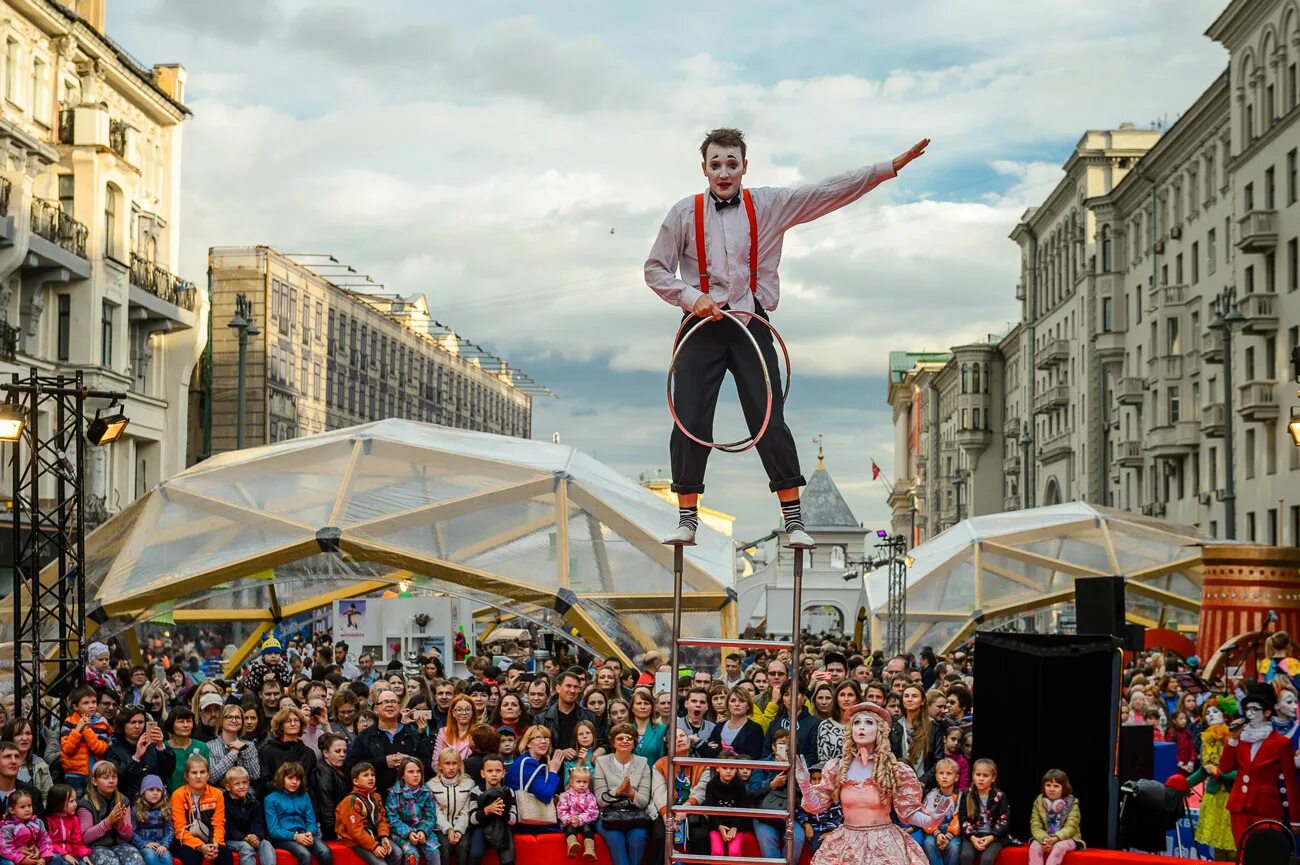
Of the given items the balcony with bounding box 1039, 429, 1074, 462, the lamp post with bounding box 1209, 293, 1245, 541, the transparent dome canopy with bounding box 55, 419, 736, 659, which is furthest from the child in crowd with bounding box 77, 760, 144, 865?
the balcony with bounding box 1039, 429, 1074, 462

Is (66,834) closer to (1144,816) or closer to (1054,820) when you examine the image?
(1054,820)

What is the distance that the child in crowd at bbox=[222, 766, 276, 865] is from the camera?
1173 cm

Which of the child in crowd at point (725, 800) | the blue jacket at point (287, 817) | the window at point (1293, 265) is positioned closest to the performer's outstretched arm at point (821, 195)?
the child in crowd at point (725, 800)

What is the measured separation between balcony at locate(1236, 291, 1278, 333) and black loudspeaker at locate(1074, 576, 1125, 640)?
31.0m

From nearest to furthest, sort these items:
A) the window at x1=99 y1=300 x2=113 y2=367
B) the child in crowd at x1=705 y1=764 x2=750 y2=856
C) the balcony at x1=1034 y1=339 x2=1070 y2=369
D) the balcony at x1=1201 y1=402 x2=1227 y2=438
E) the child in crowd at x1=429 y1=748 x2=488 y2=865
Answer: the child in crowd at x1=705 y1=764 x2=750 y2=856 < the child in crowd at x1=429 y1=748 x2=488 y2=865 < the window at x1=99 y1=300 x2=113 y2=367 < the balcony at x1=1201 y1=402 x2=1227 y2=438 < the balcony at x1=1034 y1=339 x2=1070 y2=369

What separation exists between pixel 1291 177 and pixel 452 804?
38.6 metres

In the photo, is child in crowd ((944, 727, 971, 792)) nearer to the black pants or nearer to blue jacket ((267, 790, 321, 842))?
the black pants

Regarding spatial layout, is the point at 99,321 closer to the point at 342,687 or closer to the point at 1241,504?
the point at 342,687

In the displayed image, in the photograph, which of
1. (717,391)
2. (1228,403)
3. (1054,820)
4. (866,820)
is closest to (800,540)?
(717,391)

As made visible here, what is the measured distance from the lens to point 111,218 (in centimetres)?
4128

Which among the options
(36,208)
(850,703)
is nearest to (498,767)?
(850,703)

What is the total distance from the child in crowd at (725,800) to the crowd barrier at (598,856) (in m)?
→ 0.26

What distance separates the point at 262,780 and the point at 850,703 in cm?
423

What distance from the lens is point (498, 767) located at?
1230 cm
